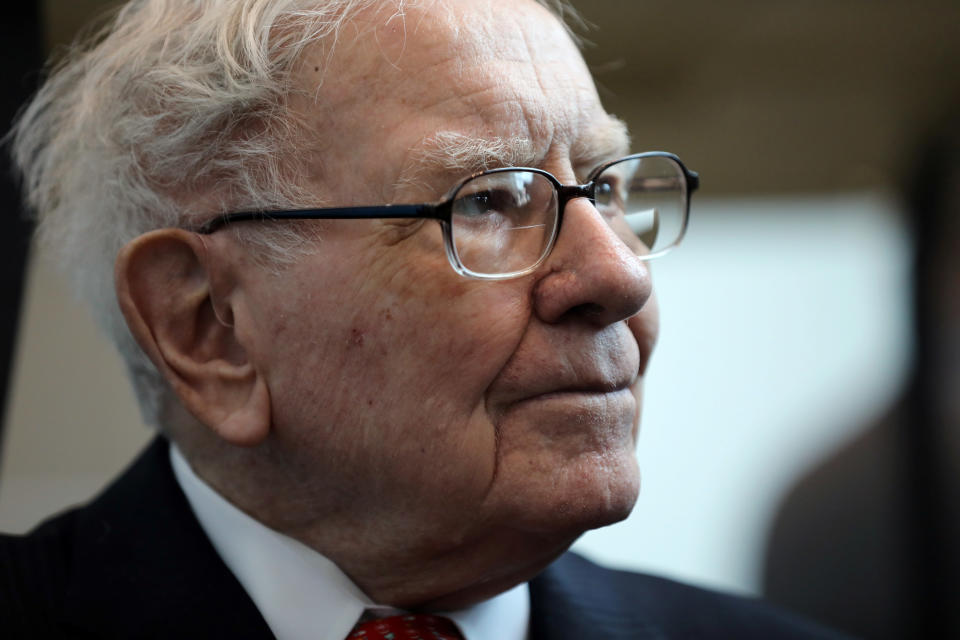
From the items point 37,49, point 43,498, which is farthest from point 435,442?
point 37,49

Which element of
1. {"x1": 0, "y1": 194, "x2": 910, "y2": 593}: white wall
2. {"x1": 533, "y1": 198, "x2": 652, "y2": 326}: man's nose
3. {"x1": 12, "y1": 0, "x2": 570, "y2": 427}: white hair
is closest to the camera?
{"x1": 533, "y1": 198, "x2": 652, "y2": 326}: man's nose

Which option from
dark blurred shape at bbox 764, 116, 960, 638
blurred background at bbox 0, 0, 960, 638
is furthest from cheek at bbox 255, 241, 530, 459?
dark blurred shape at bbox 764, 116, 960, 638

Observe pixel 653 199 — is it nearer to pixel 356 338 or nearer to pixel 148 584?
pixel 356 338

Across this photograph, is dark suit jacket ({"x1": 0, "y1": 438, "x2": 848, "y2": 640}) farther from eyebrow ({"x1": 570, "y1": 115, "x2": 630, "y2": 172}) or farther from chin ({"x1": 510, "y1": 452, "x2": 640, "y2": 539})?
eyebrow ({"x1": 570, "y1": 115, "x2": 630, "y2": 172})

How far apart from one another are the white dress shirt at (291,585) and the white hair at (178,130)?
0.24 m

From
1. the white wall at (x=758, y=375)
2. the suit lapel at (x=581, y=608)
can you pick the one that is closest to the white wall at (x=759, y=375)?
the white wall at (x=758, y=375)

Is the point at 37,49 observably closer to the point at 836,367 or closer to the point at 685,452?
the point at 685,452

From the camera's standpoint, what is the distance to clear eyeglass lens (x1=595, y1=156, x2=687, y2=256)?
144 centimetres

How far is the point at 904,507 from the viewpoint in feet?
12.6

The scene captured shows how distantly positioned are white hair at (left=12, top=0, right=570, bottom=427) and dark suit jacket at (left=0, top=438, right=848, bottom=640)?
163mm

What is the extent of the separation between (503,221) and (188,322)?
0.48 meters

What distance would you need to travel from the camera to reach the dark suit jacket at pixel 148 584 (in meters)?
1.25

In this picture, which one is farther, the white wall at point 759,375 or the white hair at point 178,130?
the white wall at point 759,375

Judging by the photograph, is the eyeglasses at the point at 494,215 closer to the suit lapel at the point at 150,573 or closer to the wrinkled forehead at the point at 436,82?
the wrinkled forehead at the point at 436,82
